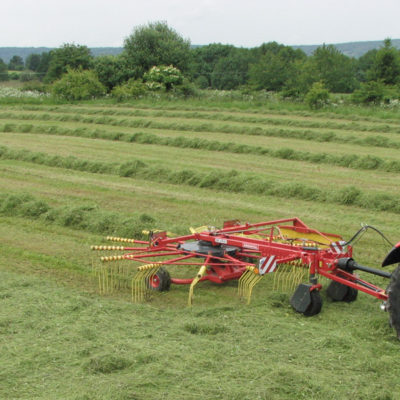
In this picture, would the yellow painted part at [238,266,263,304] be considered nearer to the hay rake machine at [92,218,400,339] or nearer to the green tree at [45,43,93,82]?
the hay rake machine at [92,218,400,339]

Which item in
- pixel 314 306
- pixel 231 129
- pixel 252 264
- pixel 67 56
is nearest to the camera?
pixel 314 306

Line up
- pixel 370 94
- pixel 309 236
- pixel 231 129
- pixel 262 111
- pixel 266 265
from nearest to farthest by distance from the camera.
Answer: pixel 266 265 < pixel 309 236 < pixel 231 129 < pixel 262 111 < pixel 370 94

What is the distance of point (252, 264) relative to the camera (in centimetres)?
667

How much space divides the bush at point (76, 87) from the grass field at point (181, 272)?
1276 cm

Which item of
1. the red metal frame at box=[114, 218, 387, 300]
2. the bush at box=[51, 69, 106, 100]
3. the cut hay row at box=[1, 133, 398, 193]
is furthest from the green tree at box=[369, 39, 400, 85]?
the red metal frame at box=[114, 218, 387, 300]

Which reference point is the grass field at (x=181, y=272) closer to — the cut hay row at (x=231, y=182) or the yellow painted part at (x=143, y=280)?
the cut hay row at (x=231, y=182)

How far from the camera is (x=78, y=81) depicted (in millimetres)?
34031

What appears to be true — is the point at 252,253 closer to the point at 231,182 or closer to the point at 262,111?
the point at 231,182

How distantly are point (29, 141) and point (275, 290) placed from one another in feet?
48.3

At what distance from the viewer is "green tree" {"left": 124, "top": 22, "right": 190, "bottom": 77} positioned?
1756 inches

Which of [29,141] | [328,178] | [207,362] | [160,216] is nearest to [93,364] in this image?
[207,362]

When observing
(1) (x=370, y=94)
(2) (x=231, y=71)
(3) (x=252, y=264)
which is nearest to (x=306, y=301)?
(3) (x=252, y=264)

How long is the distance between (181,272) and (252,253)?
981 mm

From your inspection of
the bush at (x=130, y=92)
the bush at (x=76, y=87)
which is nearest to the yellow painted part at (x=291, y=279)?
the bush at (x=130, y=92)
